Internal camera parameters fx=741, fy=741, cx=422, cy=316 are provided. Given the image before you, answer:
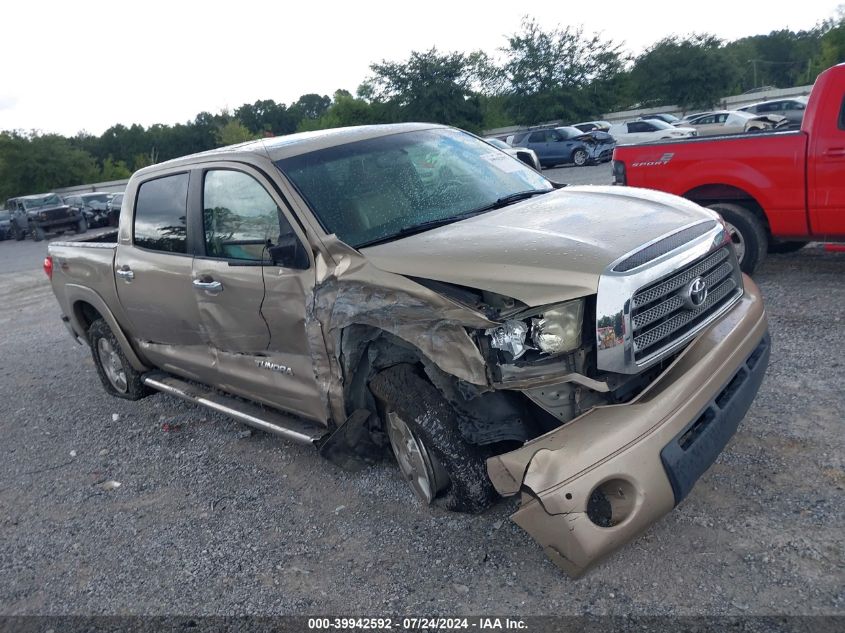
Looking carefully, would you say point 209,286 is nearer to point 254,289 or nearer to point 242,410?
point 254,289

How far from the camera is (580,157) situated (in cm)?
2616

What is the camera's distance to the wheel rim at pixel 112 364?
6094 millimetres

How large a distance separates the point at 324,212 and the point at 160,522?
6.46 feet

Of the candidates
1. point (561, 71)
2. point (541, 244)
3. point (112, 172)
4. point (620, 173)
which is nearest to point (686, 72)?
point (561, 71)

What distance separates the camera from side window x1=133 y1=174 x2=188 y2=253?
4.72m

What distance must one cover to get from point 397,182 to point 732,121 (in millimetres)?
23159

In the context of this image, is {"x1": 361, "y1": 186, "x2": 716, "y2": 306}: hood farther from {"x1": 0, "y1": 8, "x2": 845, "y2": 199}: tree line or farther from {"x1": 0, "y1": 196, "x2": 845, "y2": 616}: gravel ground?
{"x1": 0, "y1": 8, "x2": 845, "y2": 199}: tree line

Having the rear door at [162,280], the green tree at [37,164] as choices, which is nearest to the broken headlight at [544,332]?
the rear door at [162,280]

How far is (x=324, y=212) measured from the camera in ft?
12.6

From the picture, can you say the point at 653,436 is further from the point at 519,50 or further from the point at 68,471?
the point at 519,50

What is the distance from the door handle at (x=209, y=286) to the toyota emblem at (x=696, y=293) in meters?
2.56

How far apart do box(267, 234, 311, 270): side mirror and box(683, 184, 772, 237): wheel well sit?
468 cm

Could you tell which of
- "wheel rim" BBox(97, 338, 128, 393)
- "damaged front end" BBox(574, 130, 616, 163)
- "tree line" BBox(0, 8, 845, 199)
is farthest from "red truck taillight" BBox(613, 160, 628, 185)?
"tree line" BBox(0, 8, 845, 199)

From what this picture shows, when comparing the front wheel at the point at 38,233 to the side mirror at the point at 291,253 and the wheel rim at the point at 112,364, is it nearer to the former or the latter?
the wheel rim at the point at 112,364
